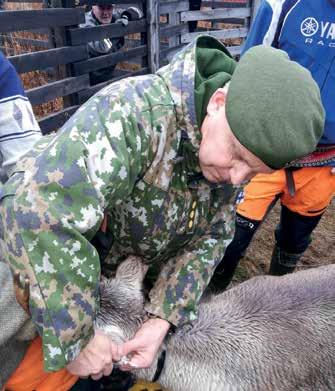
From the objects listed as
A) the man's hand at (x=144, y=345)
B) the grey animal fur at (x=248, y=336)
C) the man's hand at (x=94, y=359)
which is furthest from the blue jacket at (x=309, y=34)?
the man's hand at (x=94, y=359)

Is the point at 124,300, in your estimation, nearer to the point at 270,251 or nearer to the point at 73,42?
the point at 270,251

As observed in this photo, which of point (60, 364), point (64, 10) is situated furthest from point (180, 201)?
point (64, 10)

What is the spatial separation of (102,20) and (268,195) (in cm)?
356

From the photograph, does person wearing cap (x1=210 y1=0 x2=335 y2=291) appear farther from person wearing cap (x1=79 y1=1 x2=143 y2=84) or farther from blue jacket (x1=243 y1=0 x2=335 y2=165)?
person wearing cap (x1=79 y1=1 x2=143 y2=84)

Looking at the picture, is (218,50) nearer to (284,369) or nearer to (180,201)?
(180,201)

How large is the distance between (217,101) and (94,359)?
3.20ft

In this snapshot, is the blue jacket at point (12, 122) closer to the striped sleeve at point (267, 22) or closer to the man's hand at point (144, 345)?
the man's hand at point (144, 345)

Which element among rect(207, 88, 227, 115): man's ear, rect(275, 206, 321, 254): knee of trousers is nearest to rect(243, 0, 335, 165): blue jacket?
rect(275, 206, 321, 254): knee of trousers

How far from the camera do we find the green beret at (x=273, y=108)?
1269 mm

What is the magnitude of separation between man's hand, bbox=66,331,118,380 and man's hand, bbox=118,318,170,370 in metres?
0.12

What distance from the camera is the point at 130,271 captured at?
200cm

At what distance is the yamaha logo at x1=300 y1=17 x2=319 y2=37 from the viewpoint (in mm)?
2535

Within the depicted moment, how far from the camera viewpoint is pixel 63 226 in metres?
1.28

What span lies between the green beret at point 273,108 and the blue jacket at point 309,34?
1.37 m
